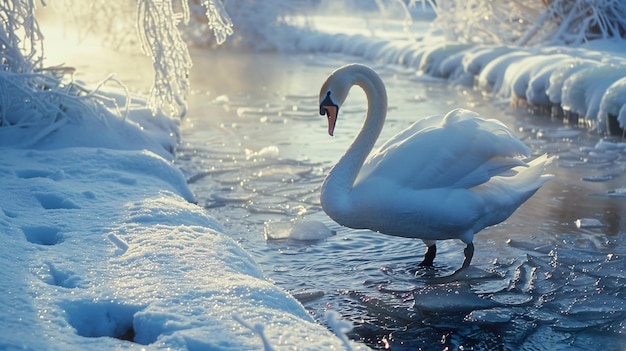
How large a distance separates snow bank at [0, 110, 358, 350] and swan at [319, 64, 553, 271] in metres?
0.75

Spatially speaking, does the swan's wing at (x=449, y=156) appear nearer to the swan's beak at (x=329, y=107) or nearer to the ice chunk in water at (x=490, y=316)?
the swan's beak at (x=329, y=107)

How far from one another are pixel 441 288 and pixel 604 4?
10.7 meters

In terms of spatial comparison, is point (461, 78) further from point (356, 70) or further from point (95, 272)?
point (95, 272)

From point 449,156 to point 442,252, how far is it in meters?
0.84

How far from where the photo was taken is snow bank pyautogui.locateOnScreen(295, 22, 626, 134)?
8.56 meters

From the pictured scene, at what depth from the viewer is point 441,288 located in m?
4.11

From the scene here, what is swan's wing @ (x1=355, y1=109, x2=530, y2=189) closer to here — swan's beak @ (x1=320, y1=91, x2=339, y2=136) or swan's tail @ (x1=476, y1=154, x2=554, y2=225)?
swan's tail @ (x1=476, y1=154, x2=554, y2=225)

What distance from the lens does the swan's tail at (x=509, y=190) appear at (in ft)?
14.3

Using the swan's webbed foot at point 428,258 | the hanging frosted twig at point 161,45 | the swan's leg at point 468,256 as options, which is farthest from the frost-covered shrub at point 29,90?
the swan's leg at point 468,256

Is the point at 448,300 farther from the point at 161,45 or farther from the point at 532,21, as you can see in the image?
the point at 532,21

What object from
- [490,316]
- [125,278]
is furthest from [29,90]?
[490,316]

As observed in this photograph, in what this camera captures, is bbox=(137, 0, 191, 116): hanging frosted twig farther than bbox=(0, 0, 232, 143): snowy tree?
Yes

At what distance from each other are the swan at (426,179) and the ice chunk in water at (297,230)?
0.72 m

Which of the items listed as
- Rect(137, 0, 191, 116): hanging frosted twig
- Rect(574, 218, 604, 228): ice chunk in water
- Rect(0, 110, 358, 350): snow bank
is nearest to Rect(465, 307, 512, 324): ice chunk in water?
Rect(0, 110, 358, 350): snow bank
